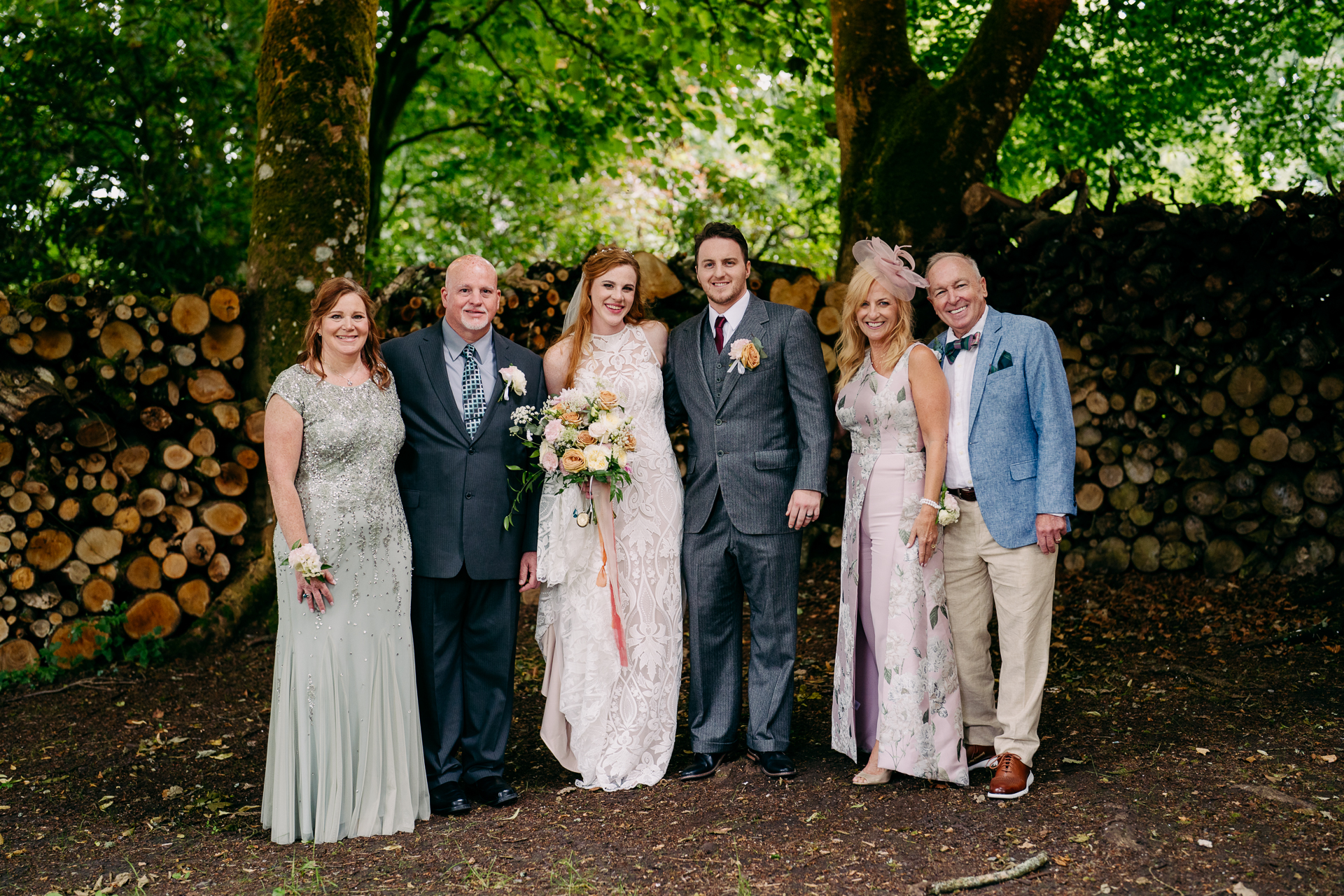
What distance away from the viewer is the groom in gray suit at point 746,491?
399 cm

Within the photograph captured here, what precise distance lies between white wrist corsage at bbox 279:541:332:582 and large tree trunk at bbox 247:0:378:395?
2.44 m

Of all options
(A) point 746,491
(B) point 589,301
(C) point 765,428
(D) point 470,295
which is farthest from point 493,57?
(A) point 746,491

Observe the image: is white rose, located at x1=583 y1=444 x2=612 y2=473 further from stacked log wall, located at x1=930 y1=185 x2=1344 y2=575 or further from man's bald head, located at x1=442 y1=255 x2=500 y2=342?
stacked log wall, located at x1=930 y1=185 x2=1344 y2=575

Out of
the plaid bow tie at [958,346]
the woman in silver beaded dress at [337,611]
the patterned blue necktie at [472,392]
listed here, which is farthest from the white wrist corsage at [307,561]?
the plaid bow tie at [958,346]

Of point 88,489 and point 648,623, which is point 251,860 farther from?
point 88,489

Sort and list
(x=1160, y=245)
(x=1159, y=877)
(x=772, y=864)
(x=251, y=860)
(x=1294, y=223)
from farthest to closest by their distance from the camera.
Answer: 1. (x=1160, y=245)
2. (x=1294, y=223)
3. (x=251, y=860)
4. (x=772, y=864)
5. (x=1159, y=877)

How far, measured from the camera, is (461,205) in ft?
40.1

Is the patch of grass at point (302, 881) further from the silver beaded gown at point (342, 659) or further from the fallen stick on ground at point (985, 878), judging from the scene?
the fallen stick on ground at point (985, 878)

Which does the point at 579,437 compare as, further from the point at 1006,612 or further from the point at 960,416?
the point at 1006,612

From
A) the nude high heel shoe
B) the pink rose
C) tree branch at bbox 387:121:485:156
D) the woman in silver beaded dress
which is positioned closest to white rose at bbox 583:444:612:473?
the pink rose

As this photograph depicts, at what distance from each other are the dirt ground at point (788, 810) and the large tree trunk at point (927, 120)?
10.9ft

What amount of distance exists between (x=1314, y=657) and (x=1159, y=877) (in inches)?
106

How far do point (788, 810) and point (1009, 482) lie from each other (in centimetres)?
148

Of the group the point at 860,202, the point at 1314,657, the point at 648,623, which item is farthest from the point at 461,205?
the point at 1314,657
